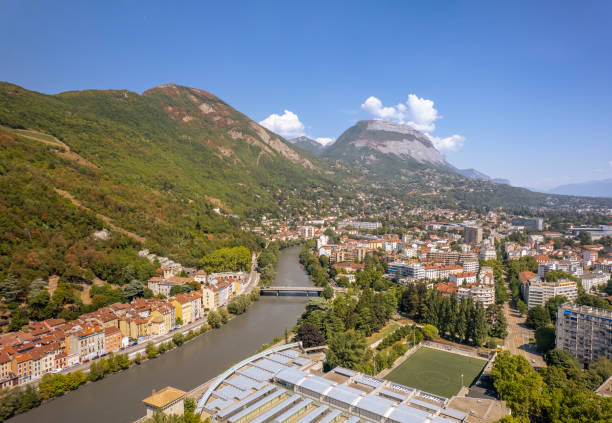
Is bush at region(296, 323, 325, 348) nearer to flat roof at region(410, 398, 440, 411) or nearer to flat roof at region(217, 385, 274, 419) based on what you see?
flat roof at region(217, 385, 274, 419)

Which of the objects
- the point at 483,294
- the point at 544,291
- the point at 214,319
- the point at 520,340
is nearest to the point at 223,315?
the point at 214,319

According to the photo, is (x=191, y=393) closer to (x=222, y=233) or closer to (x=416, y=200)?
(x=222, y=233)

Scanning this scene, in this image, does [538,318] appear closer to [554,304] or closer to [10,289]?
[554,304]

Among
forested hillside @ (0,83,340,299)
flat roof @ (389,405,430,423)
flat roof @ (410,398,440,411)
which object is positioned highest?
forested hillside @ (0,83,340,299)

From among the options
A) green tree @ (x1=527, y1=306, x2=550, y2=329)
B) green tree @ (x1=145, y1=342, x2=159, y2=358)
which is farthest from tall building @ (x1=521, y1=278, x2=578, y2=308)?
green tree @ (x1=145, y1=342, x2=159, y2=358)

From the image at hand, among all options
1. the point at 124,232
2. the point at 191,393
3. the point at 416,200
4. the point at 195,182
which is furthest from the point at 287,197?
the point at 191,393

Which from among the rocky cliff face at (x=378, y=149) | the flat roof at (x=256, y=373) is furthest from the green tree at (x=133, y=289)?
the rocky cliff face at (x=378, y=149)

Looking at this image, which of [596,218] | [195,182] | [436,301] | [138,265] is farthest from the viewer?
[596,218]
